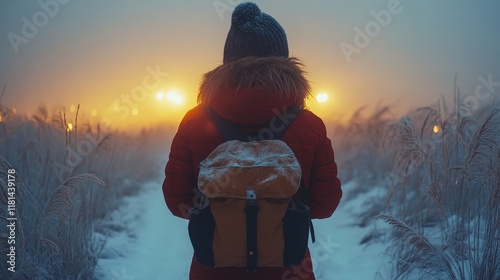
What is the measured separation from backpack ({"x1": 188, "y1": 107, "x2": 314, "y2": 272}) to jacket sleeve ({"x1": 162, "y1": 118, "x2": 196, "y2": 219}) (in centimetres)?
16

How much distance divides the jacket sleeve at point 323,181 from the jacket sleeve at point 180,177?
1.70ft

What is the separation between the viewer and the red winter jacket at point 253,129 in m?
1.66

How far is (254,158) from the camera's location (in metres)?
1.61

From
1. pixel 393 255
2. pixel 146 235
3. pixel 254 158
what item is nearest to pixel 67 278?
pixel 146 235

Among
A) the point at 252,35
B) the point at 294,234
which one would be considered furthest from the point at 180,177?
the point at 252,35

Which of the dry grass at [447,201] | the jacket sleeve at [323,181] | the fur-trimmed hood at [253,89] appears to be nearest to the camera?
the fur-trimmed hood at [253,89]

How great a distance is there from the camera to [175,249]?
182 inches

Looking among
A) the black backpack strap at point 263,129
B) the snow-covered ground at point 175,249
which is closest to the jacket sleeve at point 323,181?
the black backpack strap at point 263,129

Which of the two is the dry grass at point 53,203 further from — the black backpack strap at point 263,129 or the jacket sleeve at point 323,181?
the jacket sleeve at point 323,181

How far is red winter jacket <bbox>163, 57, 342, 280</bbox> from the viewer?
65.4 inches

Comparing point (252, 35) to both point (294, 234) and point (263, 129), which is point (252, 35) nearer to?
point (263, 129)

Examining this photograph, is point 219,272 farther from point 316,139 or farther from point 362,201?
point 362,201

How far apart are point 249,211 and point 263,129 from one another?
37 cm

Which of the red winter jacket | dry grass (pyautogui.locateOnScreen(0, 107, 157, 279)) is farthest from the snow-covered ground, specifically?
the red winter jacket
